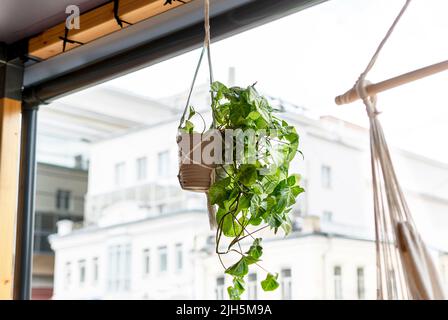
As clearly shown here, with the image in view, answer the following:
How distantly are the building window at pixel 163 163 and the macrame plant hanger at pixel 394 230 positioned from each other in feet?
7.17

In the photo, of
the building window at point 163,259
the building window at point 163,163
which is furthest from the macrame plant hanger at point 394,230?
the building window at point 163,259

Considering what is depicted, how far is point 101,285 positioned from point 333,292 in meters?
1.70

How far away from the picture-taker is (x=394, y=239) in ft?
3.73

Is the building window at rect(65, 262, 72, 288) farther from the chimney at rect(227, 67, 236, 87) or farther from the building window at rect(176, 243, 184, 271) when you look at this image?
Result: the chimney at rect(227, 67, 236, 87)

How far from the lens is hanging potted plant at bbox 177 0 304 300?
57.9 inches

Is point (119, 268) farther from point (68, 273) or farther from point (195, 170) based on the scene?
point (195, 170)

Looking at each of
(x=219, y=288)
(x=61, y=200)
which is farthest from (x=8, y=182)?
(x=61, y=200)

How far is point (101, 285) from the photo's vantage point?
3934mm

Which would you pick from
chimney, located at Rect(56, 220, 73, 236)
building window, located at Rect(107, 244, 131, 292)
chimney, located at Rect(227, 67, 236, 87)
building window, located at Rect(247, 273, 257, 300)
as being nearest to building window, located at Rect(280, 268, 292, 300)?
building window, located at Rect(247, 273, 257, 300)

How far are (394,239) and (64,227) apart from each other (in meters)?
3.27

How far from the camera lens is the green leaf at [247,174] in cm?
146

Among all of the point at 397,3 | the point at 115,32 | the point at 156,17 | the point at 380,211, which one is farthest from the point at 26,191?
the point at 380,211

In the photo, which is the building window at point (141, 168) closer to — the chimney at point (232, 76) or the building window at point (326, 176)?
the chimney at point (232, 76)

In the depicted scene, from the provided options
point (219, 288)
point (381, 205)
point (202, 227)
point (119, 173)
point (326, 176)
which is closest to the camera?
point (381, 205)
